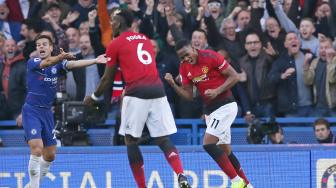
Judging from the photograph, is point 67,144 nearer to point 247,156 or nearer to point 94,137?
point 94,137

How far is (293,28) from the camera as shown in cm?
1888

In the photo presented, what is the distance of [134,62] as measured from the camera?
46.2 feet

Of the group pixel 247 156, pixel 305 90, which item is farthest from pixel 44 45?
pixel 305 90

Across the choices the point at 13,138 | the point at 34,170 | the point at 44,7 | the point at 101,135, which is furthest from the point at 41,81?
the point at 44,7

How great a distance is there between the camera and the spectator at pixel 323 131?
17.4m

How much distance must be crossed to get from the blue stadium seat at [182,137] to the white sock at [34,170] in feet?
12.2

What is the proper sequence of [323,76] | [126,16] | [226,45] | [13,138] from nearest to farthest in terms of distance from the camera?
[126,16] → [323,76] → [226,45] → [13,138]

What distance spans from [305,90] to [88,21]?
13.2 feet

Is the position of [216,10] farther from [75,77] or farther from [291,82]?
[75,77]

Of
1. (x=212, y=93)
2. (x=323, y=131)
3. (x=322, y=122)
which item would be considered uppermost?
(x=212, y=93)

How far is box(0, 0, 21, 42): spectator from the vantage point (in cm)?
2034

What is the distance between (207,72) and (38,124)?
8.24 ft

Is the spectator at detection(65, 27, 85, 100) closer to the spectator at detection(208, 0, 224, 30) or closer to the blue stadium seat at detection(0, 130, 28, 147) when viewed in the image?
the blue stadium seat at detection(0, 130, 28, 147)

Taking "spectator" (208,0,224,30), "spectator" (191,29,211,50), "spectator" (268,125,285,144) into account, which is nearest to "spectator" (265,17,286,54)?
"spectator" (208,0,224,30)
